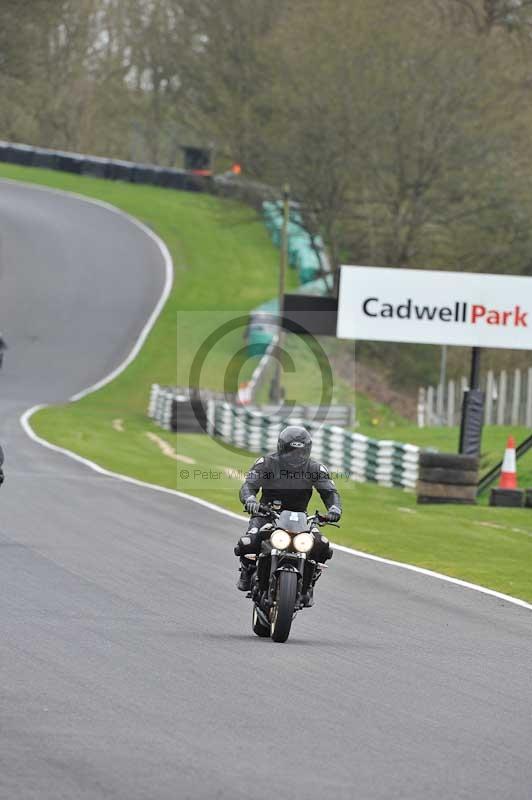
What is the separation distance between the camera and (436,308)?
2716 centimetres

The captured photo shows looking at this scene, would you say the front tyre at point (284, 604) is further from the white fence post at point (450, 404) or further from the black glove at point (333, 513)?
Result: the white fence post at point (450, 404)

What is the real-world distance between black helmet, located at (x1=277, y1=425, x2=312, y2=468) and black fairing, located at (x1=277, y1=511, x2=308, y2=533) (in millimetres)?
421

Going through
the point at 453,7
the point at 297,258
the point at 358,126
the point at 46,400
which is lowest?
the point at 46,400

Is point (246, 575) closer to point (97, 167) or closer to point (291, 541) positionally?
point (291, 541)

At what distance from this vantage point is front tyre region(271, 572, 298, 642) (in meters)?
11.3

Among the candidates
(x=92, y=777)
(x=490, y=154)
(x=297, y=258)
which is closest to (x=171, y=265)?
(x=297, y=258)

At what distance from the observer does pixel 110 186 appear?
80250mm

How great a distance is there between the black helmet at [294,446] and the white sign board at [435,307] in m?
15.2

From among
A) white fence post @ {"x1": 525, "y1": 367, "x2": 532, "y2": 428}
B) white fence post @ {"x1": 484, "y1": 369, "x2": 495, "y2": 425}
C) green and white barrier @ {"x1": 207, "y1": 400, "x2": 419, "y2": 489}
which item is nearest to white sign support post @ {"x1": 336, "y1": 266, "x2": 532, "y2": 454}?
green and white barrier @ {"x1": 207, "y1": 400, "x2": 419, "y2": 489}

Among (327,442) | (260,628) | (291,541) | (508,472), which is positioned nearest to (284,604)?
(291,541)

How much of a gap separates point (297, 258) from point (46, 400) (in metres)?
24.4

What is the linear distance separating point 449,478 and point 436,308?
2.97m

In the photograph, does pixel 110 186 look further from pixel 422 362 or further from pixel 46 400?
pixel 46 400

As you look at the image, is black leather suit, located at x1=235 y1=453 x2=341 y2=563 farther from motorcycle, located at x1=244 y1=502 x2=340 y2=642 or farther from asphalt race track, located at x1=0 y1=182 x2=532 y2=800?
asphalt race track, located at x1=0 y1=182 x2=532 y2=800
